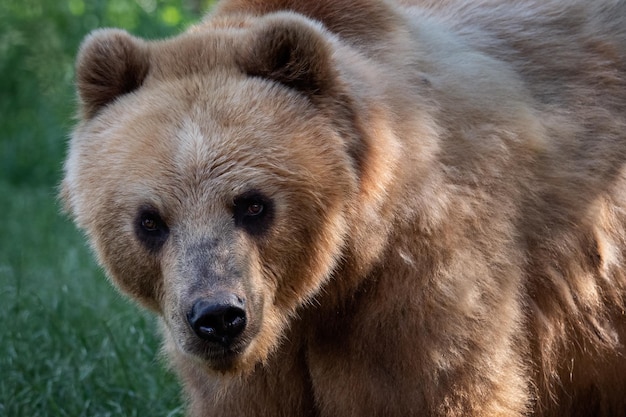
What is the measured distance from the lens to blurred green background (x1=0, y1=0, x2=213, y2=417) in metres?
6.01

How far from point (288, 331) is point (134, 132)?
0.97 meters

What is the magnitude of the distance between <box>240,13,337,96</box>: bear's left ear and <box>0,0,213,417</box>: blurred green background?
4.97 feet

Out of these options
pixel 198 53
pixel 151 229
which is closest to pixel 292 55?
pixel 198 53

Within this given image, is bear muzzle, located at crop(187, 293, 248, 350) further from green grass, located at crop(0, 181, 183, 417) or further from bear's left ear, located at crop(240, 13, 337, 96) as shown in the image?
green grass, located at crop(0, 181, 183, 417)

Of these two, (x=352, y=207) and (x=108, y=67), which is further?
(x=108, y=67)

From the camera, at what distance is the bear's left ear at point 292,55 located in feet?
13.2

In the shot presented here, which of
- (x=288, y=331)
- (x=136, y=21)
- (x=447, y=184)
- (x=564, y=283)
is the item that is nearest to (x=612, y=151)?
(x=564, y=283)

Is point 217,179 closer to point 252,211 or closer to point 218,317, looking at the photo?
point 252,211

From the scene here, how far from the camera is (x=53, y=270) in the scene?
28.2 feet

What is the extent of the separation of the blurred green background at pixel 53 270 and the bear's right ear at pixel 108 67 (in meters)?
1.09

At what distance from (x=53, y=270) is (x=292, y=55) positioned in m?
4.98

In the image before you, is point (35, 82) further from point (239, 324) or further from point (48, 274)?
point (239, 324)

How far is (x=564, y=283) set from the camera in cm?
459

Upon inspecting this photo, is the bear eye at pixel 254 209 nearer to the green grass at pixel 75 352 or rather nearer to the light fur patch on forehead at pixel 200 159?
the light fur patch on forehead at pixel 200 159
